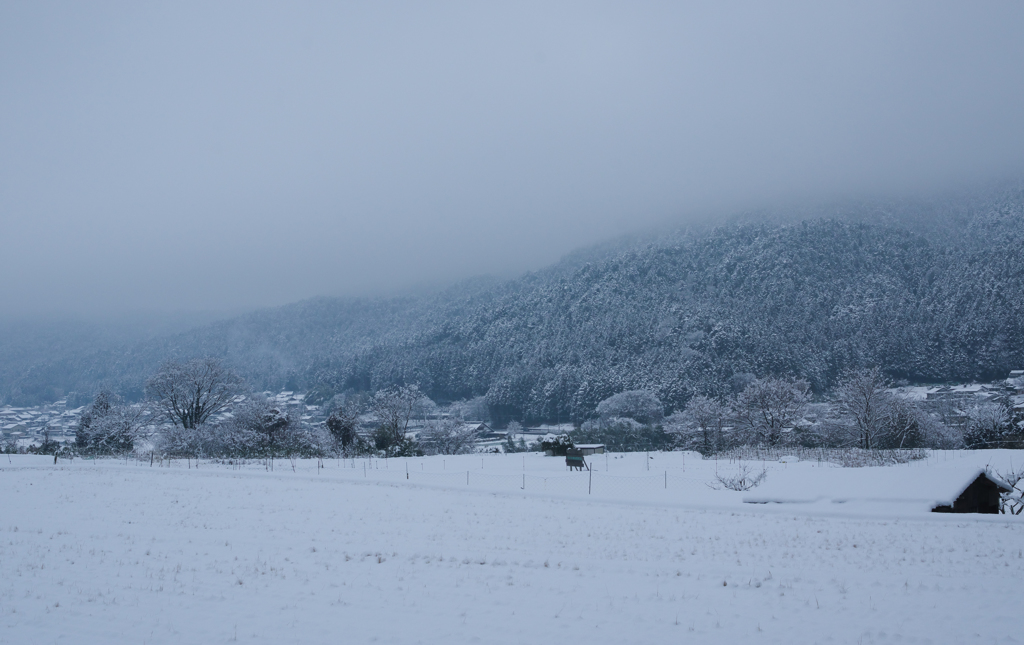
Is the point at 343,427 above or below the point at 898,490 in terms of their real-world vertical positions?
below

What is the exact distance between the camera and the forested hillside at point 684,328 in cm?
10600

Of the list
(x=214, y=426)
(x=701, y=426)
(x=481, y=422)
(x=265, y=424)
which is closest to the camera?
(x=265, y=424)

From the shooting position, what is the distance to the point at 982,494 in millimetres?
21656

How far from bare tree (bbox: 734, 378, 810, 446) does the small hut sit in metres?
33.2

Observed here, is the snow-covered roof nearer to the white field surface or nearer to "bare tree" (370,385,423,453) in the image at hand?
the white field surface

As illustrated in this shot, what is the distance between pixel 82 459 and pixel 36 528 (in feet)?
102

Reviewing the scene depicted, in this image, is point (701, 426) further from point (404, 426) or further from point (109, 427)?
point (109, 427)

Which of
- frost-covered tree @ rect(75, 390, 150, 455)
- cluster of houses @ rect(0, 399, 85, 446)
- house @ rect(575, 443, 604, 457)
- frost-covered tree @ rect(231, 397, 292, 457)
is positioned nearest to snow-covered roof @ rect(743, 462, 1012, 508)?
house @ rect(575, 443, 604, 457)

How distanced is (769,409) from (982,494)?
3625 cm

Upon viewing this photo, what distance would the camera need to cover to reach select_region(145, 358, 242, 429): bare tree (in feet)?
186

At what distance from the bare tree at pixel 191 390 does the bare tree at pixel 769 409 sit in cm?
5250

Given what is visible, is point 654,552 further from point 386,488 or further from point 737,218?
point 737,218

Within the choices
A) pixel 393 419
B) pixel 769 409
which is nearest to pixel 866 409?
pixel 769 409

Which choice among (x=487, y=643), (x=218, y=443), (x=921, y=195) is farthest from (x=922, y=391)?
(x=921, y=195)
